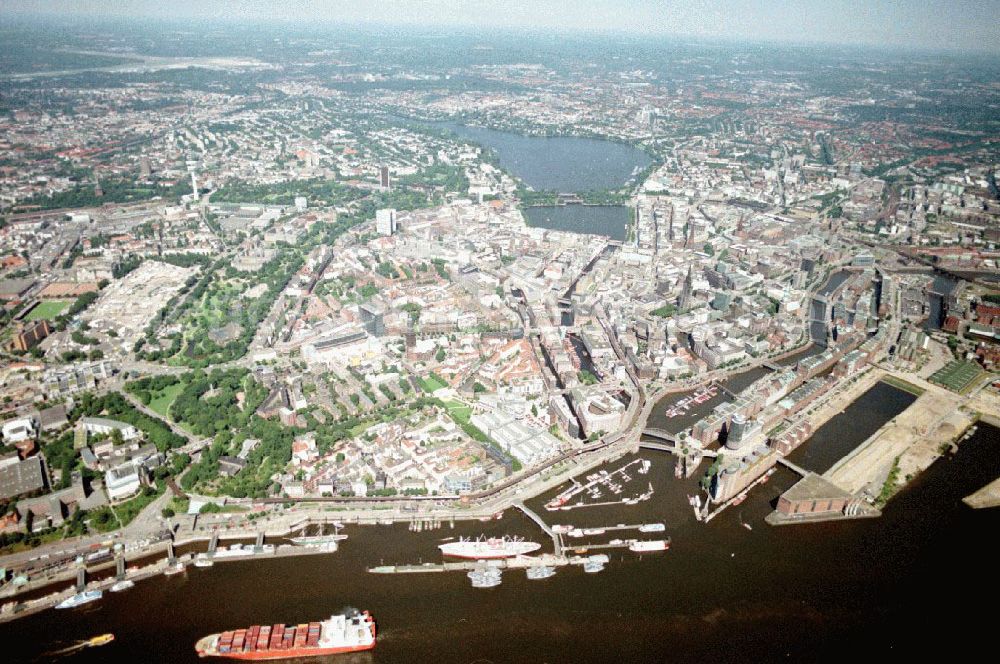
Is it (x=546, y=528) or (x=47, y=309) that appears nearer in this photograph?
(x=546, y=528)

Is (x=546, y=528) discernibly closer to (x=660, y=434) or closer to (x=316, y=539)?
(x=660, y=434)

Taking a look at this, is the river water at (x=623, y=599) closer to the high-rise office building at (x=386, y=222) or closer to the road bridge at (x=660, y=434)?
the road bridge at (x=660, y=434)

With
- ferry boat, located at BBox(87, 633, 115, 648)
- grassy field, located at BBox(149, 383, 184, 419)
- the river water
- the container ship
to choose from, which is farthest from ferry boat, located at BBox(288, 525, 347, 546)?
grassy field, located at BBox(149, 383, 184, 419)

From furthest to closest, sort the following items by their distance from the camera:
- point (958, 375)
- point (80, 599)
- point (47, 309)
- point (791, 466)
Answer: point (47, 309) < point (958, 375) < point (791, 466) < point (80, 599)

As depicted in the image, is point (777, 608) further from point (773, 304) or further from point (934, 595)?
point (773, 304)

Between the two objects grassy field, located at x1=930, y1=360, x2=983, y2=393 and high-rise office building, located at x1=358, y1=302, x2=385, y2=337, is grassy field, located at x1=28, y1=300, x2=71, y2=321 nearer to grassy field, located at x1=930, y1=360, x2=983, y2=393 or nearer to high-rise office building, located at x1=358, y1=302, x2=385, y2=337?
high-rise office building, located at x1=358, y1=302, x2=385, y2=337

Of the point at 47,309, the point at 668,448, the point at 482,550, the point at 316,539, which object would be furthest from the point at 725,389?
the point at 47,309
